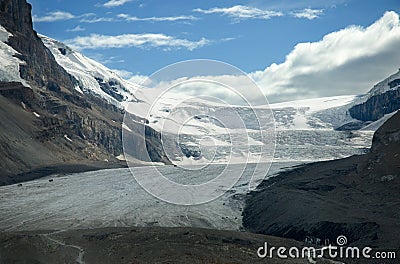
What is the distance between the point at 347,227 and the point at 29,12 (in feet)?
301

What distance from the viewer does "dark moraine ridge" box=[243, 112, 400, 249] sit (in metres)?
26.0

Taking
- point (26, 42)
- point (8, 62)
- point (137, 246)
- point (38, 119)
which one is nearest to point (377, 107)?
point (26, 42)

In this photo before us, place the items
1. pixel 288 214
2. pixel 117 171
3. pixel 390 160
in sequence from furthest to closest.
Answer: pixel 117 171 < pixel 390 160 < pixel 288 214

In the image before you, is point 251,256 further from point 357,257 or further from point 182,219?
point 182,219

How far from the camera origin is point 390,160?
123 ft

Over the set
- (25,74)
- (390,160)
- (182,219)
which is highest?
(25,74)

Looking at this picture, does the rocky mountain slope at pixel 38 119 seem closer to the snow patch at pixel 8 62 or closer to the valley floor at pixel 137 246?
the snow patch at pixel 8 62

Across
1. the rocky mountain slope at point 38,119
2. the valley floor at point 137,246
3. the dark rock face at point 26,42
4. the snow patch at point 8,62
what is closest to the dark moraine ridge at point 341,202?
the valley floor at point 137,246

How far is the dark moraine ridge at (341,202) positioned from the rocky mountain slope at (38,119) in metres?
31.8

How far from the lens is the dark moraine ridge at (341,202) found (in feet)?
85.3

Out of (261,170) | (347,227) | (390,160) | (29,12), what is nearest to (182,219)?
(347,227)

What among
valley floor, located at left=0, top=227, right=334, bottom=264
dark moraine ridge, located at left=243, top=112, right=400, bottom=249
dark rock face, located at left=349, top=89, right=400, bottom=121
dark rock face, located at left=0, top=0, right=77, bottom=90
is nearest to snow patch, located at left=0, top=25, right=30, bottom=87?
dark rock face, located at left=0, top=0, right=77, bottom=90

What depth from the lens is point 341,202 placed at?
33.3 metres

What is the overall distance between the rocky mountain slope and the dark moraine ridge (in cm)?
3181
